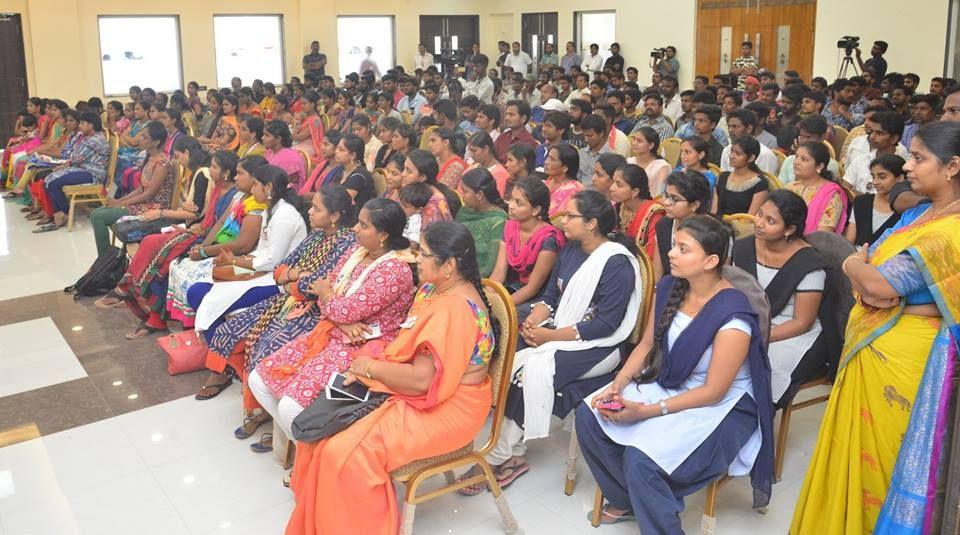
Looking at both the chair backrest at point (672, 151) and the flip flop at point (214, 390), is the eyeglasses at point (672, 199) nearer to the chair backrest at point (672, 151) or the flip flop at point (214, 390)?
Answer: the flip flop at point (214, 390)

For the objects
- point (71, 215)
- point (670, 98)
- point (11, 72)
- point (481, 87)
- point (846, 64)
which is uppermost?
point (11, 72)

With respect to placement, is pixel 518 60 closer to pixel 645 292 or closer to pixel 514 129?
pixel 514 129

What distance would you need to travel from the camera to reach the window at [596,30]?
1502 cm

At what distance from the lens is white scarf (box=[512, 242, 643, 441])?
288 cm

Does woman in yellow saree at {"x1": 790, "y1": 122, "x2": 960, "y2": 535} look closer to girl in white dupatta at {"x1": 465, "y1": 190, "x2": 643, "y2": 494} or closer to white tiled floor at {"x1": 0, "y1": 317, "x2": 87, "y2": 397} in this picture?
girl in white dupatta at {"x1": 465, "y1": 190, "x2": 643, "y2": 494}

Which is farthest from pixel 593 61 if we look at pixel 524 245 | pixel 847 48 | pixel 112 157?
pixel 524 245

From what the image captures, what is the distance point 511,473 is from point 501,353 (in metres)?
0.61

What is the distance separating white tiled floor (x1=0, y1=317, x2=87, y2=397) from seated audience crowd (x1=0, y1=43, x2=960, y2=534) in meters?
0.40

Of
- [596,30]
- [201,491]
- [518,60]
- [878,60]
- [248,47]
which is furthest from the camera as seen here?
[518,60]

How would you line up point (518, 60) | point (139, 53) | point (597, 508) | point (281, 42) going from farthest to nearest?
point (518, 60), point (281, 42), point (139, 53), point (597, 508)

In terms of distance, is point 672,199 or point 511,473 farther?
point 672,199

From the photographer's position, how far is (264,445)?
10.9ft

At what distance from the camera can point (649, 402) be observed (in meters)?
2.57

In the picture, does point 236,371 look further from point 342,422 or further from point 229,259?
point 342,422
